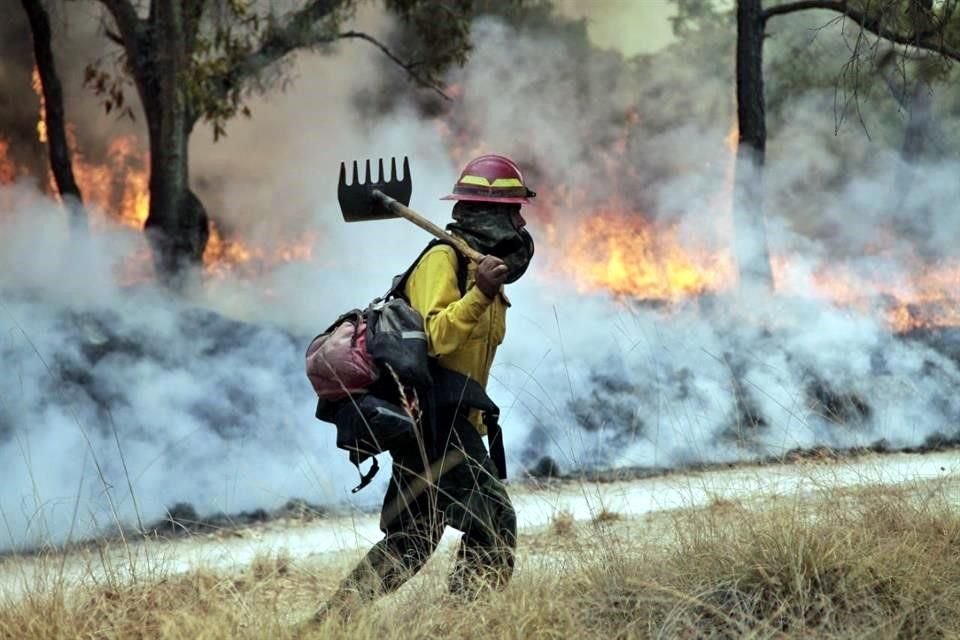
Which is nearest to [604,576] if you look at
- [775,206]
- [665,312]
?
[665,312]

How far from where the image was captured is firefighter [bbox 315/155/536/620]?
4.33m

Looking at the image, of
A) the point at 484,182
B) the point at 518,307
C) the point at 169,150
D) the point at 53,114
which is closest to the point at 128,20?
the point at 169,150

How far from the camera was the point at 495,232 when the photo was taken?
4.47m

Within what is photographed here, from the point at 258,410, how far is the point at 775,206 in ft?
31.3

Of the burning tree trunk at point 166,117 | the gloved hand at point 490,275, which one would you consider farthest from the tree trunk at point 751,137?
the gloved hand at point 490,275

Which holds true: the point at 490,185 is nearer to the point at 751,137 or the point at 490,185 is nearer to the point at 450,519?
the point at 450,519

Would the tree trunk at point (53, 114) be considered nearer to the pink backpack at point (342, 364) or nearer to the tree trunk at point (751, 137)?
the tree trunk at point (751, 137)

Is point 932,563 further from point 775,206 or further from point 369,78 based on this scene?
point 775,206

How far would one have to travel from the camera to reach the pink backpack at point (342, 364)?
4.24m

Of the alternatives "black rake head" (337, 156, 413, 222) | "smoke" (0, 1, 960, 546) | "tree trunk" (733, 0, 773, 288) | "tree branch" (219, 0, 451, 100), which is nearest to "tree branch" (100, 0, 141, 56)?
"tree branch" (219, 0, 451, 100)

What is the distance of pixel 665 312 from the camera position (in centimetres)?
1284

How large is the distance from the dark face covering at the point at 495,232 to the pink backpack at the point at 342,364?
1.53ft

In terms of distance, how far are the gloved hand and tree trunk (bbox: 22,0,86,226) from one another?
835 cm

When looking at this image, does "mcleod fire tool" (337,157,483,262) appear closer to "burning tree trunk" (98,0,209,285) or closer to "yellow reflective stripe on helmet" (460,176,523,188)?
"yellow reflective stripe on helmet" (460,176,523,188)
